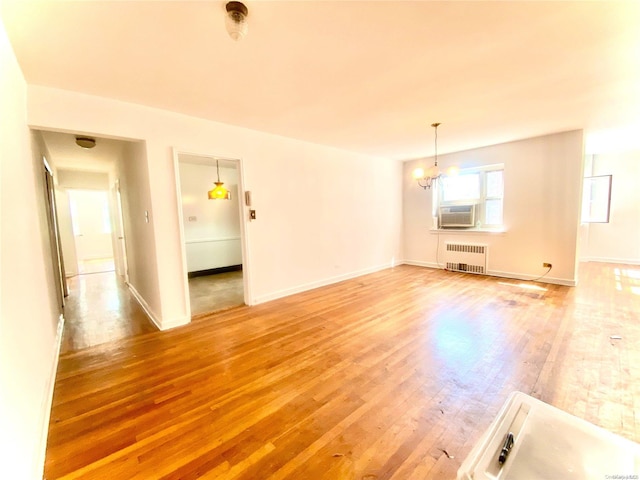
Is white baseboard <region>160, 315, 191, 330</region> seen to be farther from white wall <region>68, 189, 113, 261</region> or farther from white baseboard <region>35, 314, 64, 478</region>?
white wall <region>68, 189, 113, 261</region>

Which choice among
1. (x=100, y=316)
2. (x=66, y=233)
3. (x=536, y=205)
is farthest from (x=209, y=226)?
(x=536, y=205)

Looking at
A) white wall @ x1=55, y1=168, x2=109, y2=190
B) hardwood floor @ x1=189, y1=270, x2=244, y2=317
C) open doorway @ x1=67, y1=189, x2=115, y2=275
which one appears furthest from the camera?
open doorway @ x1=67, y1=189, x2=115, y2=275

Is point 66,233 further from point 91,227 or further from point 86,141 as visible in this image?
point 86,141

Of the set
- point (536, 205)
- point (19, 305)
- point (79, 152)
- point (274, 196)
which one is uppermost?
point (79, 152)

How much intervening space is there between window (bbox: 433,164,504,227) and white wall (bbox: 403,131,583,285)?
0.71ft

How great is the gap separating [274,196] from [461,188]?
425 centimetres

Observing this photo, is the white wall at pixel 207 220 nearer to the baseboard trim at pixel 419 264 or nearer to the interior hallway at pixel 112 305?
the interior hallway at pixel 112 305

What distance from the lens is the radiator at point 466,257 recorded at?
217 inches

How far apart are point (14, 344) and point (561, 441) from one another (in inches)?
96.6

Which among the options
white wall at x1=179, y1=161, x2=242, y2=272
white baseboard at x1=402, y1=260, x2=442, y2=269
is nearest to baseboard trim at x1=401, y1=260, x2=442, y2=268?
white baseboard at x1=402, y1=260, x2=442, y2=269

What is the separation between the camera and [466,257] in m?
5.72

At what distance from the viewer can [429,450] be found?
1.53 meters

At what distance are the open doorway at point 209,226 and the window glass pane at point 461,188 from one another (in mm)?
4692

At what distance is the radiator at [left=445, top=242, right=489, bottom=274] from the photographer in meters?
5.50
